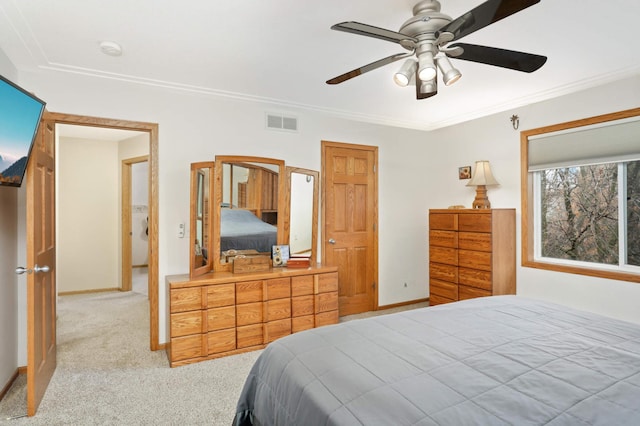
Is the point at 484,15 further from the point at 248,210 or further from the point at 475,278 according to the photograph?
the point at 475,278

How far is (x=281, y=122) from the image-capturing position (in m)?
3.82

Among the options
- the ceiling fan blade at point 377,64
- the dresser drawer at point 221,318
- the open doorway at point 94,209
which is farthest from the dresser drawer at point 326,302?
the open doorway at point 94,209

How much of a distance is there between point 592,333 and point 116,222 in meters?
6.12

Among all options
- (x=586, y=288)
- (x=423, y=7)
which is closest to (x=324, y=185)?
(x=423, y=7)

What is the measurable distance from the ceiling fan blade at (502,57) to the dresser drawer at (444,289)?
2694 millimetres

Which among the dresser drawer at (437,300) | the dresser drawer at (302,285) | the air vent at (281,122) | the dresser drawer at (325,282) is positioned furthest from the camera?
the dresser drawer at (437,300)

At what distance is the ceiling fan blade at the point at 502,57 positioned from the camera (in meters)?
1.77

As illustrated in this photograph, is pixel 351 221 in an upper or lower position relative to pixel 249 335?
upper

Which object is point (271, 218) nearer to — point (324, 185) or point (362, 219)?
point (324, 185)

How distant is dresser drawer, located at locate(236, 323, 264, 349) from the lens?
3125 mm

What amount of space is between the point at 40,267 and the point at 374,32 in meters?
2.61

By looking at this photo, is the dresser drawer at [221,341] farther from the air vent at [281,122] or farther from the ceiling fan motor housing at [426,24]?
the ceiling fan motor housing at [426,24]

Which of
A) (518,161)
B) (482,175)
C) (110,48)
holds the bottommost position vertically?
(482,175)

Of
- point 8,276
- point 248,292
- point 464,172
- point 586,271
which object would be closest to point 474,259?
point 586,271
